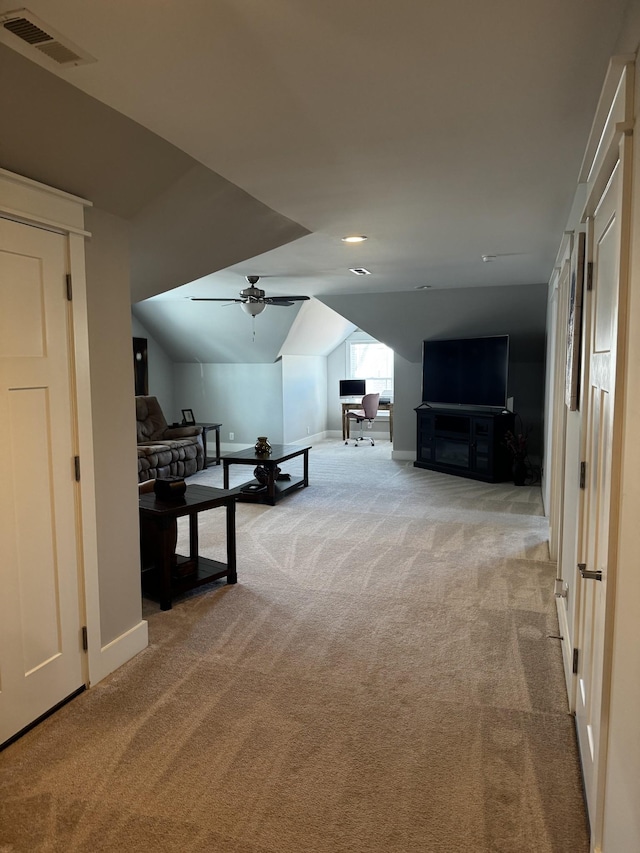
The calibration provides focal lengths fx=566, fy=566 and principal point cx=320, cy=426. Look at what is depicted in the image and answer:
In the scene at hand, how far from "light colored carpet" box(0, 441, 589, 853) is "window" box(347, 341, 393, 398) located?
268 inches

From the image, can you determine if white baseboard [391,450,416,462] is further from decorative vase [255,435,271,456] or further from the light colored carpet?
the light colored carpet

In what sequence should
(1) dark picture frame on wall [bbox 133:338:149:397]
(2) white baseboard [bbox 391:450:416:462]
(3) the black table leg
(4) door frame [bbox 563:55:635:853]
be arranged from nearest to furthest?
(4) door frame [bbox 563:55:635:853], (3) the black table leg, (2) white baseboard [bbox 391:450:416:462], (1) dark picture frame on wall [bbox 133:338:149:397]

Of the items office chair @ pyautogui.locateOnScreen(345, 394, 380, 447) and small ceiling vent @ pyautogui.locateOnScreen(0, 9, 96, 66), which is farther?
office chair @ pyautogui.locateOnScreen(345, 394, 380, 447)

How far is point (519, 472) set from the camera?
263 inches

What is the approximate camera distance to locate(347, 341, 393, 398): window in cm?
1055

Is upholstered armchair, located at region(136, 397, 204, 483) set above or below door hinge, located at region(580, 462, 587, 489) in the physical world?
below

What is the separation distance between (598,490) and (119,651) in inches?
86.8

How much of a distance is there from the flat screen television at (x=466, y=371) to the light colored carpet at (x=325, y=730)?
132 inches

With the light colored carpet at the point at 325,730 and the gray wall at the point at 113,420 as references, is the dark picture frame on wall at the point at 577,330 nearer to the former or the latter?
the light colored carpet at the point at 325,730

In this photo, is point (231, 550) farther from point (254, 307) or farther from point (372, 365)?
point (372, 365)

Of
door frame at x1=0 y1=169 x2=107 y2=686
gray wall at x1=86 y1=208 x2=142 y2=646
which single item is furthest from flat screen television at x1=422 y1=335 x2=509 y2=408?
door frame at x1=0 y1=169 x2=107 y2=686

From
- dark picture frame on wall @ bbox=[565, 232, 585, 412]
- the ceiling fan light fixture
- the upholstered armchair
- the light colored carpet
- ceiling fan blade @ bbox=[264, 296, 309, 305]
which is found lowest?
the light colored carpet

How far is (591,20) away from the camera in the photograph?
147 cm

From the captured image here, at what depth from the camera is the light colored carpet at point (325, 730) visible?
5.74 feet
